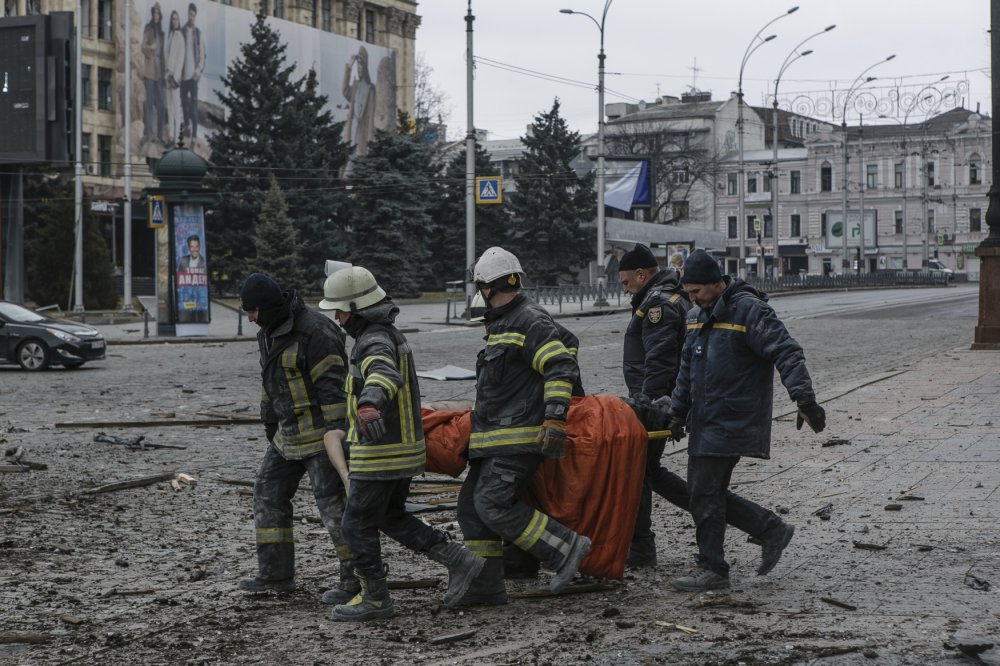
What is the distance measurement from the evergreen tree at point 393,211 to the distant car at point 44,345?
3545cm

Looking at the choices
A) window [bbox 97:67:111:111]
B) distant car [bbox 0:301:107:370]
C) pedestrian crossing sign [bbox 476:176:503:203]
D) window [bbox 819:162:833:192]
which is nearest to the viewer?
distant car [bbox 0:301:107:370]

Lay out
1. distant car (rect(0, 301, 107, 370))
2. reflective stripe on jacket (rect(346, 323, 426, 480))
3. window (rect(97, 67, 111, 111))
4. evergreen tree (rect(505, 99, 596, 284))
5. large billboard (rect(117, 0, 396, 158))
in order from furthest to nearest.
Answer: evergreen tree (rect(505, 99, 596, 284)) < window (rect(97, 67, 111, 111)) < large billboard (rect(117, 0, 396, 158)) < distant car (rect(0, 301, 107, 370)) < reflective stripe on jacket (rect(346, 323, 426, 480))

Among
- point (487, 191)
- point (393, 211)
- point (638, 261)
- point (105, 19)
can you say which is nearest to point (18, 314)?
point (487, 191)

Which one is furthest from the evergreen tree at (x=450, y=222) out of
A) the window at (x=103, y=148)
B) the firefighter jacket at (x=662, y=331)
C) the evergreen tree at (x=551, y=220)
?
the firefighter jacket at (x=662, y=331)

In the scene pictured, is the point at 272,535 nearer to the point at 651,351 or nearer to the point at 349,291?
the point at 349,291

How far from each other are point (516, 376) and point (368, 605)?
4.07 feet

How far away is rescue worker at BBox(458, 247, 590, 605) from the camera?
616cm

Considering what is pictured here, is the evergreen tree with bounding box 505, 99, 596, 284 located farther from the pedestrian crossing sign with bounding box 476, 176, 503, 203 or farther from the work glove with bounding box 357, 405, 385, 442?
the work glove with bounding box 357, 405, 385, 442

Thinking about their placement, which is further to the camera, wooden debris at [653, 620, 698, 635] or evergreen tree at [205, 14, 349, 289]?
evergreen tree at [205, 14, 349, 289]

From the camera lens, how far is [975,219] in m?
99.9

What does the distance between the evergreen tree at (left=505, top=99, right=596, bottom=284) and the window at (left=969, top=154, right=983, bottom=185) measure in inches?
1663

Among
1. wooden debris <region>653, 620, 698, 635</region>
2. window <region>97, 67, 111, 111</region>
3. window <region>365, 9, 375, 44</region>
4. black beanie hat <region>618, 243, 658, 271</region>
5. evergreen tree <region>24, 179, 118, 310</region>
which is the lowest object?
wooden debris <region>653, 620, 698, 635</region>

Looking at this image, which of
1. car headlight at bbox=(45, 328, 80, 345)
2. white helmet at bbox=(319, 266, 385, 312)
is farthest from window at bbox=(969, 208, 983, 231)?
white helmet at bbox=(319, 266, 385, 312)

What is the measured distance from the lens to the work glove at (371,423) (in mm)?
5668
